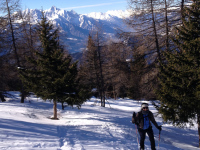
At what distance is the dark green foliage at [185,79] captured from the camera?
29.8ft

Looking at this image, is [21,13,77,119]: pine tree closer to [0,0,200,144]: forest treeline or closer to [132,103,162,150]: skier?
[0,0,200,144]: forest treeline

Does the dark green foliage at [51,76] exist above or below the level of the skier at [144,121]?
above

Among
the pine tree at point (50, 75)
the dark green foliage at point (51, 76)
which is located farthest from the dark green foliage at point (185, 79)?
the pine tree at point (50, 75)

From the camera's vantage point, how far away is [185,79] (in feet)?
30.4

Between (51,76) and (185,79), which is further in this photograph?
(51,76)

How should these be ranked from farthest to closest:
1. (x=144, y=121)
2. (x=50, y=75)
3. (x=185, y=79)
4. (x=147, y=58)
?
1. (x=50, y=75)
2. (x=147, y=58)
3. (x=185, y=79)
4. (x=144, y=121)

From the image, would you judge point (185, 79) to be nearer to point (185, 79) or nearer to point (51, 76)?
point (185, 79)

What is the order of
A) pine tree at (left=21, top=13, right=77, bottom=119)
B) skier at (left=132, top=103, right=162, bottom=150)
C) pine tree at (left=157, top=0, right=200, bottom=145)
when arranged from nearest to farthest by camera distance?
skier at (left=132, top=103, right=162, bottom=150) < pine tree at (left=157, top=0, right=200, bottom=145) < pine tree at (left=21, top=13, right=77, bottom=119)

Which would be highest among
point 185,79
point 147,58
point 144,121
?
point 147,58

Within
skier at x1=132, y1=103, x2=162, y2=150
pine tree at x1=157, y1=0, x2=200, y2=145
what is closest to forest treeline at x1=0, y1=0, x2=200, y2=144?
pine tree at x1=157, y1=0, x2=200, y2=145

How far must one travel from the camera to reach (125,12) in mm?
12680

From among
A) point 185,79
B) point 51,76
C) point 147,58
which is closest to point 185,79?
point 185,79

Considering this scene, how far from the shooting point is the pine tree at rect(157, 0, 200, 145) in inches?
358

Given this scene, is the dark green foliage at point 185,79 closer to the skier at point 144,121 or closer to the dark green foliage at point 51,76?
the skier at point 144,121
